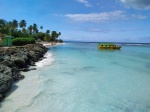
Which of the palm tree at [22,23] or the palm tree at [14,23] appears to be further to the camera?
the palm tree at [22,23]

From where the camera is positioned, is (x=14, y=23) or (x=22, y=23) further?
(x=22, y=23)

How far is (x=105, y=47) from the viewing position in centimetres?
6291

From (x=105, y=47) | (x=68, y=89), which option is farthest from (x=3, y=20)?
(x=68, y=89)

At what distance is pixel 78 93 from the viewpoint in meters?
10.2

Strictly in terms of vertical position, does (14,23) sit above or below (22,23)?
below

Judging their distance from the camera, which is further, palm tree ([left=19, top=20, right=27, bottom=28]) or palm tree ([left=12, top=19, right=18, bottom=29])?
palm tree ([left=19, top=20, right=27, bottom=28])

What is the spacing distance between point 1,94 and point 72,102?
10.6 feet

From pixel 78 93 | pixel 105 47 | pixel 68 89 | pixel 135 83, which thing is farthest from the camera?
pixel 105 47

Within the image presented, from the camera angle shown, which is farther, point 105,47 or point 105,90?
point 105,47

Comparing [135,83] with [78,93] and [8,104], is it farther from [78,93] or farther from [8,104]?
[8,104]

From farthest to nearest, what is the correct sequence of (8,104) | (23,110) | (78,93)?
(78,93)
(8,104)
(23,110)

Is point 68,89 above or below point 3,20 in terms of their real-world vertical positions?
below

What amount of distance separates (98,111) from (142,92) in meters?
3.89

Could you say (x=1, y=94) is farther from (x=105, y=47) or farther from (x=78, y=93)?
(x=105, y=47)
